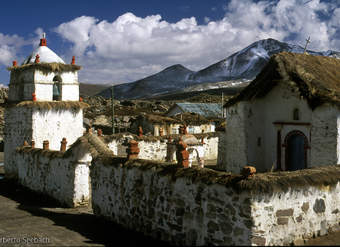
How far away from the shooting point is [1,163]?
27.9 metres

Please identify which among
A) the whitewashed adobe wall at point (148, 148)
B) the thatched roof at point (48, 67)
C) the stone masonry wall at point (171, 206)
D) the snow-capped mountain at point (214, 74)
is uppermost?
the snow-capped mountain at point (214, 74)

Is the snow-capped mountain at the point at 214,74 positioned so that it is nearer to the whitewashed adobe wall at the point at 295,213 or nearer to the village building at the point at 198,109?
the village building at the point at 198,109

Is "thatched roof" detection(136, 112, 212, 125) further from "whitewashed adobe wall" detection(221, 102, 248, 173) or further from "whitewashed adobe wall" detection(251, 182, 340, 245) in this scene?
"whitewashed adobe wall" detection(251, 182, 340, 245)

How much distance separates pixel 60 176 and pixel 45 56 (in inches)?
380

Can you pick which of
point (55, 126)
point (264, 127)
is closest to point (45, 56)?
point (55, 126)

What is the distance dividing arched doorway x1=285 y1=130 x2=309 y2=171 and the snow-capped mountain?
7354cm

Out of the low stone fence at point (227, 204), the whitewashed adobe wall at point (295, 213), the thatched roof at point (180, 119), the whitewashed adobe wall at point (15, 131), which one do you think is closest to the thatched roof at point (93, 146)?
the low stone fence at point (227, 204)

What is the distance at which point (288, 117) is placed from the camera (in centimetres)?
1627

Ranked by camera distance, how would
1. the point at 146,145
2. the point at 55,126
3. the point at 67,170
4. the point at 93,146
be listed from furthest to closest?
Result: the point at 146,145, the point at 55,126, the point at 67,170, the point at 93,146

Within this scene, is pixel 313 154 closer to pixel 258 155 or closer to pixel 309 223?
pixel 258 155

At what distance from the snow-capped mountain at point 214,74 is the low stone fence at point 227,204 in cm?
8142

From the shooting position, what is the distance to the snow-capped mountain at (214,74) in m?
93.9

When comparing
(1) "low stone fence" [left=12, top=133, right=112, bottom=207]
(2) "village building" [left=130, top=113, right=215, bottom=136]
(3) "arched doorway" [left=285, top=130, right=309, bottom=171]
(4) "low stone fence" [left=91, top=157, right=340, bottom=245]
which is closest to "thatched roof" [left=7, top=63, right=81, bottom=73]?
(1) "low stone fence" [left=12, top=133, right=112, bottom=207]

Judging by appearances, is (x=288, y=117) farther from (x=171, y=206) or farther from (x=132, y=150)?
(x=171, y=206)
